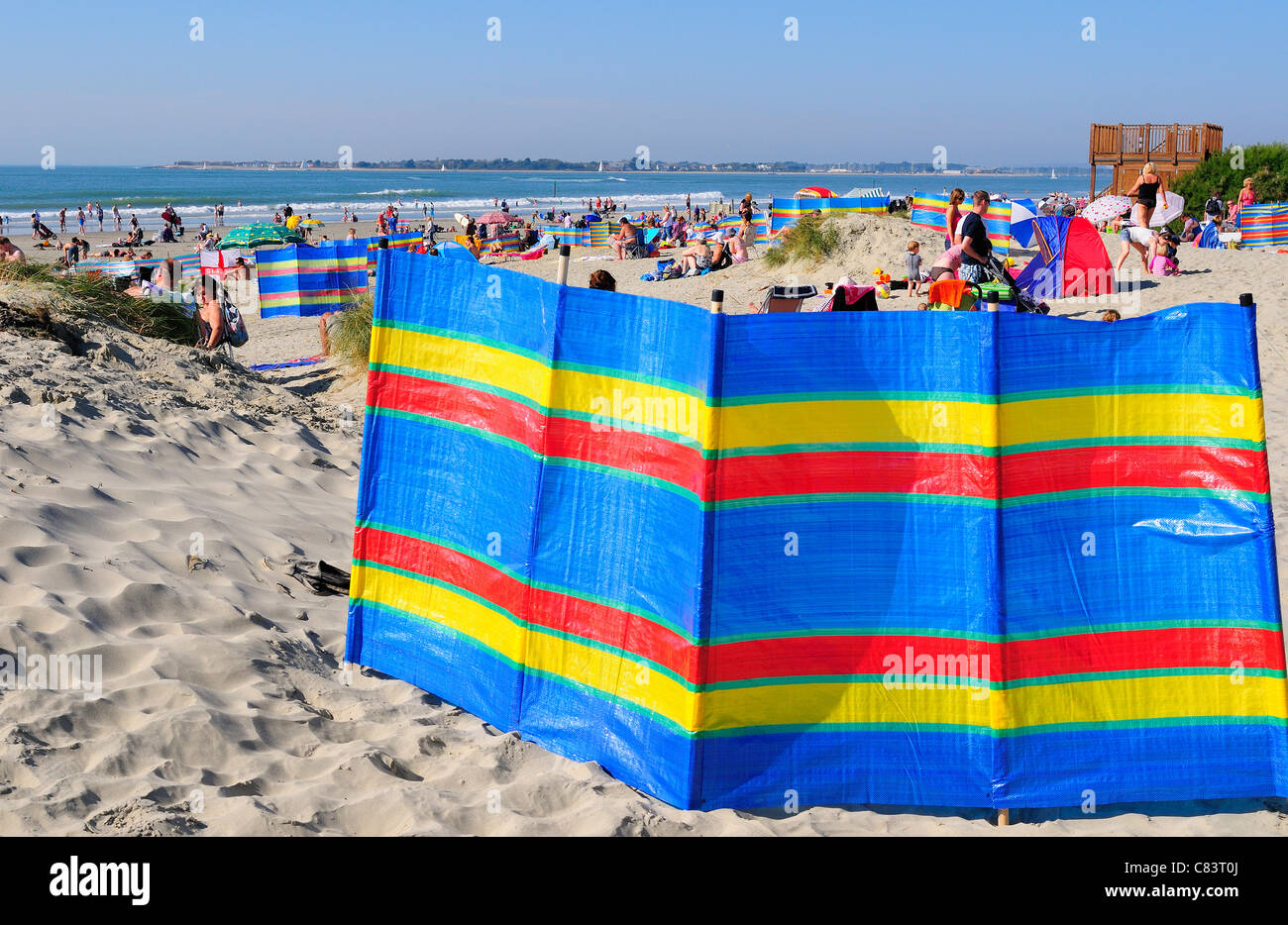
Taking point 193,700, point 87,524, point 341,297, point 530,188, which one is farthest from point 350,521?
point 530,188

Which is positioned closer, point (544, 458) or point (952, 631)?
point (952, 631)

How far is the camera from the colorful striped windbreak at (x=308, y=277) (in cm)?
2059

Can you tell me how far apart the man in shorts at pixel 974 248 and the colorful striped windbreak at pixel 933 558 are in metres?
5.50

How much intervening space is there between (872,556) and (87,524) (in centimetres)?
399

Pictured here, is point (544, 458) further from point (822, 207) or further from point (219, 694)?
point (822, 207)

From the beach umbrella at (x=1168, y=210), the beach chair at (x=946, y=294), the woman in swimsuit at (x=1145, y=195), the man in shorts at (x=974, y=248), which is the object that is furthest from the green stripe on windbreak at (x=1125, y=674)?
the beach umbrella at (x=1168, y=210)

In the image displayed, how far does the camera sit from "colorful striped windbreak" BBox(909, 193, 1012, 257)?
1675 centimetres

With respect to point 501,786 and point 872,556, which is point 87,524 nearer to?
point 501,786

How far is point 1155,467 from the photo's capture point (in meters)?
3.73

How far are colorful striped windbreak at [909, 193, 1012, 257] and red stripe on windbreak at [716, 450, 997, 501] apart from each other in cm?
1402

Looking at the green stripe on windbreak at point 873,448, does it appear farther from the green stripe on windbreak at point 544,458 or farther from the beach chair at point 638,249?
the beach chair at point 638,249

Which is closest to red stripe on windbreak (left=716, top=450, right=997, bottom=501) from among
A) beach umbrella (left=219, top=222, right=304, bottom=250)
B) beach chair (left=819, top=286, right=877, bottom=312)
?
beach chair (left=819, top=286, right=877, bottom=312)

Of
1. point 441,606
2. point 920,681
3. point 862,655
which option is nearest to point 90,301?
point 441,606

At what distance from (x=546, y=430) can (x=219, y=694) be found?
1677mm
